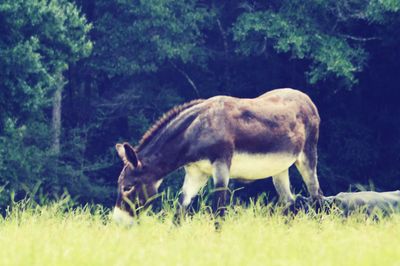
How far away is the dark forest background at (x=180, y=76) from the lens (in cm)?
2228

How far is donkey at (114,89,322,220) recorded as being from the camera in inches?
436

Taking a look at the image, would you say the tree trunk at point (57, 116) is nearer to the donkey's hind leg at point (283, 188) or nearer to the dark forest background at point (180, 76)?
the dark forest background at point (180, 76)

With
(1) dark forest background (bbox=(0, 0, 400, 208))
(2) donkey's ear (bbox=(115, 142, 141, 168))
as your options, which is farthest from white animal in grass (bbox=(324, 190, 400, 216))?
(1) dark forest background (bbox=(0, 0, 400, 208))

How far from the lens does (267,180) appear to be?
25.0m

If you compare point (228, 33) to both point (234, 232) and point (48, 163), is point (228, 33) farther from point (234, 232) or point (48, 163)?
point (234, 232)

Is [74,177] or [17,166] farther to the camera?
[74,177]

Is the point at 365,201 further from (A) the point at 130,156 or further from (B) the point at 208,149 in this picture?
(A) the point at 130,156

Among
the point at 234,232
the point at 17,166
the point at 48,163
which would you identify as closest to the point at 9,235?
the point at 234,232

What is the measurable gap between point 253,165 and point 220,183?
2.62 ft

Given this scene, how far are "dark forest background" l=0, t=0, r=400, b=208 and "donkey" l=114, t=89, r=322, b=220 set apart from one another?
10320 mm

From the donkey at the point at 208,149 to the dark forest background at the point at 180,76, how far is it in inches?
406

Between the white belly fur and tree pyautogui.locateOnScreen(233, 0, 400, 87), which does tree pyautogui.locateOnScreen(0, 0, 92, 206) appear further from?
the white belly fur

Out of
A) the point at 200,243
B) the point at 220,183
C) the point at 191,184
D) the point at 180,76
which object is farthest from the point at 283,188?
the point at 180,76

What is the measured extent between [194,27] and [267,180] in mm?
4242
